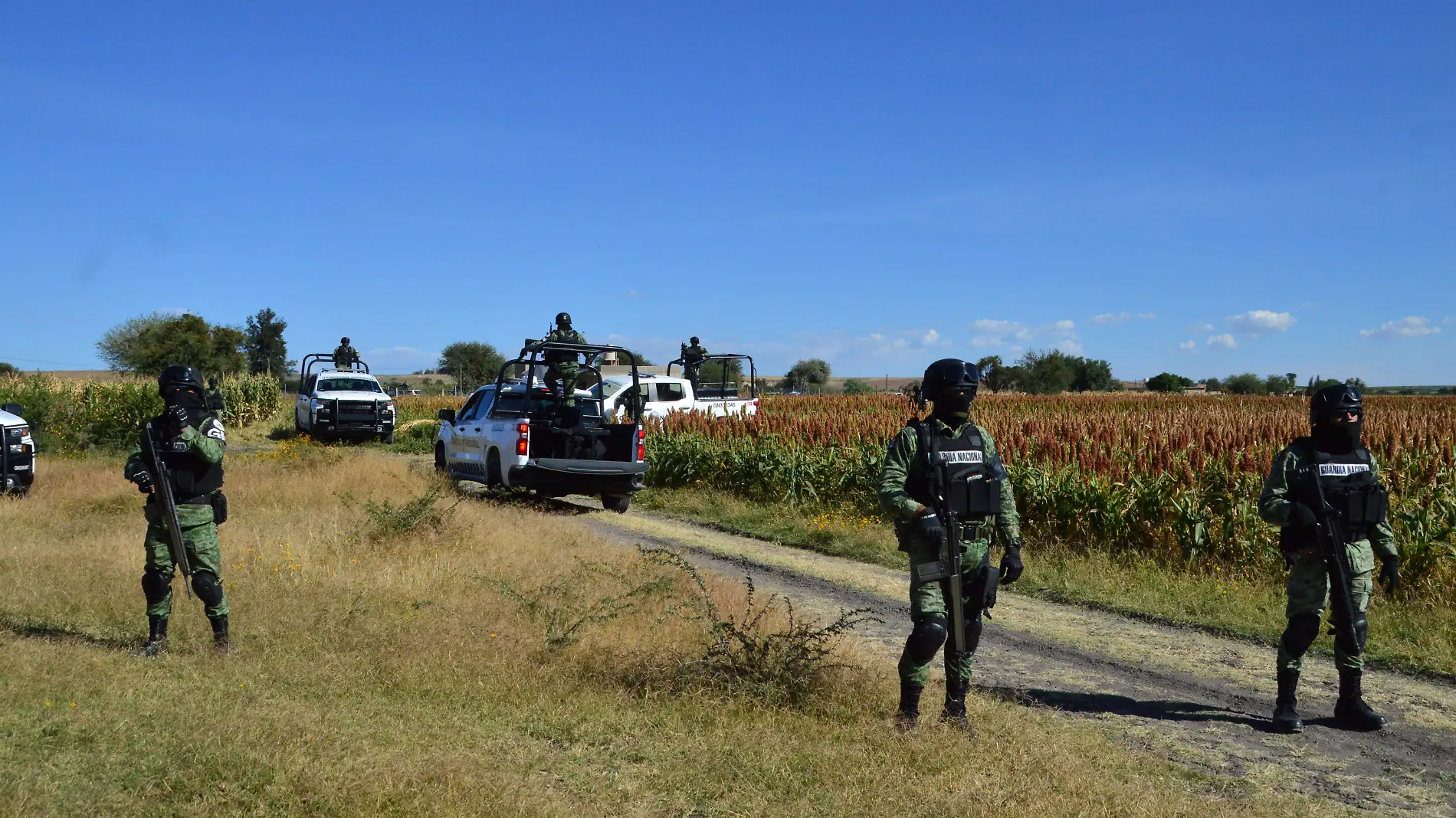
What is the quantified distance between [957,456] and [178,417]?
15.2 ft

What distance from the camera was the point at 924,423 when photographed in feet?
17.2

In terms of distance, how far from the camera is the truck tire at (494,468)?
48.1 feet

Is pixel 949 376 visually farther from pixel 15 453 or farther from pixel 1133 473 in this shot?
pixel 15 453

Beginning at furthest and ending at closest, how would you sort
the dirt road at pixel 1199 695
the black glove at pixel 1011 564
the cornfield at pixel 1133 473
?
the cornfield at pixel 1133 473
the black glove at pixel 1011 564
the dirt road at pixel 1199 695

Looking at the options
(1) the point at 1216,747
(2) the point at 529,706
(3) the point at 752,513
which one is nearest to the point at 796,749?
(2) the point at 529,706

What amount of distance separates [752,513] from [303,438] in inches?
590

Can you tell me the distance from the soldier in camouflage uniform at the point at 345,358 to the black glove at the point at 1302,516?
27176 mm

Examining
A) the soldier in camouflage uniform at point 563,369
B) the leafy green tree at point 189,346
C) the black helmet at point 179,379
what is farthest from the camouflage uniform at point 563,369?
the leafy green tree at point 189,346

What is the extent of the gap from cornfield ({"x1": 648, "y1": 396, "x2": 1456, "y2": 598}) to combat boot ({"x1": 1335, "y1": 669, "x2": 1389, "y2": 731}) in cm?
305

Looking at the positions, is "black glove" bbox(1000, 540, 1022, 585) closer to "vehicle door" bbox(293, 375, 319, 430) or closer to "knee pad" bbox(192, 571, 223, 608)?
"knee pad" bbox(192, 571, 223, 608)

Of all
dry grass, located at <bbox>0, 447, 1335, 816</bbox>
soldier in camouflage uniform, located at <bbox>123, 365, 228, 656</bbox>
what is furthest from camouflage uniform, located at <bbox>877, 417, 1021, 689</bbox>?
soldier in camouflage uniform, located at <bbox>123, 365, 228, 656</bbox>

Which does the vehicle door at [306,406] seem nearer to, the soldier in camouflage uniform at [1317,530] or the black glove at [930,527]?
the black glove at [930,527]

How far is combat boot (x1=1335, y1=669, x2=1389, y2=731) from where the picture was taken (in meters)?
5.71

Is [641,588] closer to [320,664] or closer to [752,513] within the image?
[320,664]
